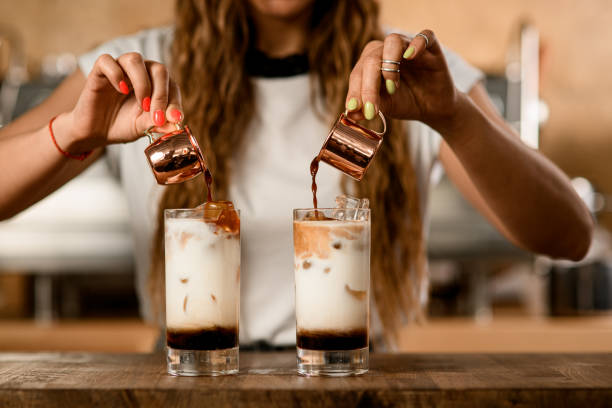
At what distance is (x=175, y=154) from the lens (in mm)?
1061

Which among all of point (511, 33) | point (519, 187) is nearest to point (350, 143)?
point (519, 187)

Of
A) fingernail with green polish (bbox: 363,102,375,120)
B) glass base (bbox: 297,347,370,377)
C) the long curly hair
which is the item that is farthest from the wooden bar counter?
the long curly hair

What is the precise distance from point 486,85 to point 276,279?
1.94m

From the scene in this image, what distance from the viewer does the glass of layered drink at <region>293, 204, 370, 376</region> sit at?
100 cm

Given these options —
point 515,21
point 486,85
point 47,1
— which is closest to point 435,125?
point 486,85

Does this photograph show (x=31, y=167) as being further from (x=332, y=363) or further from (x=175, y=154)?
(x=332, y=363)

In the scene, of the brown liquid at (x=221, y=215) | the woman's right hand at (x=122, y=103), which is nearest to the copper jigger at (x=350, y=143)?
the brown liquid at (x=221, y=215)

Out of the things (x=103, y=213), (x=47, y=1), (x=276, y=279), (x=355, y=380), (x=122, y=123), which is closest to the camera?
(x=355, y=380)

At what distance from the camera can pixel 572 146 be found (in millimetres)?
3682

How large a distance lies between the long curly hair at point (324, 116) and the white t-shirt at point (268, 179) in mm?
36

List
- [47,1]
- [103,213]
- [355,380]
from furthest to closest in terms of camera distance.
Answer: [47,1] → [103,213] → [355,380]

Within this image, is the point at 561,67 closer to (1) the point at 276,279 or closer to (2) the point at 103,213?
(2) the point at 103,213

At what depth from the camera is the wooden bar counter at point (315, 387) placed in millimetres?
894

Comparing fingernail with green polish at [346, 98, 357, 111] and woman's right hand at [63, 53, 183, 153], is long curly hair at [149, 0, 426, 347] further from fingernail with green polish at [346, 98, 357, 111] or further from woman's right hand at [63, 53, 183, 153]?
fingernail with green polish at [346, 98, 357, 111]
